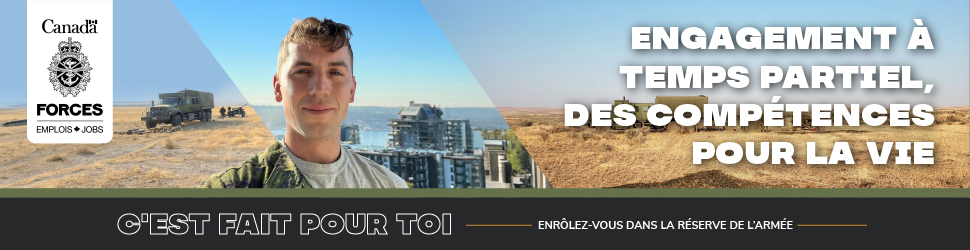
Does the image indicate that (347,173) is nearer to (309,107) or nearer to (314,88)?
(309,107)

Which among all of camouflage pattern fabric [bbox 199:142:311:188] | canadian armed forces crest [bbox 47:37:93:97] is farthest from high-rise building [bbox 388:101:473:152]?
canadian armed forces crest [bbox 47:37:93:97]

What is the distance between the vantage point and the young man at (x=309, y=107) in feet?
12.8

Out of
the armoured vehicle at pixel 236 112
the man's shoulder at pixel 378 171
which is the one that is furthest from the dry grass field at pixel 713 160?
the armoured vehicle at pixel 236 112

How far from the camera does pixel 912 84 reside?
7.32 m

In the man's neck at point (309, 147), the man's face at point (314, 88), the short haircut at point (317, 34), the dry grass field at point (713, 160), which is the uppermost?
the short haircut at point (317, 34)

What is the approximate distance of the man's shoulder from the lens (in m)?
4.34

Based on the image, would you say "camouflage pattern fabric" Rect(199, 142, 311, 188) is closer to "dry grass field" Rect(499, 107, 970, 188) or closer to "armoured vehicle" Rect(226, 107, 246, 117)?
"dry grass field" Rect(499, 107, 970, 188)

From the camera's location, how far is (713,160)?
10.1 m

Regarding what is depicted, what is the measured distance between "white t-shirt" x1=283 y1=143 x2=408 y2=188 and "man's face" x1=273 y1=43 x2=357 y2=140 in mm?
213

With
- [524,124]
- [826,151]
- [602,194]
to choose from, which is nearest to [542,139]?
[524,124]

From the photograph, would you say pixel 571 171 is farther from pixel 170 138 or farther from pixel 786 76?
pixel 170 138

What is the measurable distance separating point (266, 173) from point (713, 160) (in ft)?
27.4

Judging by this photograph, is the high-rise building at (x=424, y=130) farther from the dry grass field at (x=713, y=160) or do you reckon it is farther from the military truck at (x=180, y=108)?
the military truck at (x=180, y=108)

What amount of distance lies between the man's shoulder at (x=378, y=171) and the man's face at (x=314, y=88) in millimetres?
356
